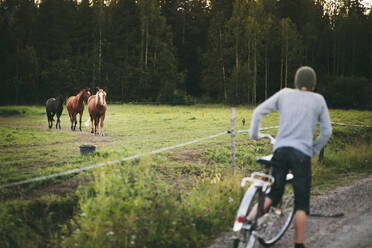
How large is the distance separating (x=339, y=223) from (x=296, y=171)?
2164 millimetres

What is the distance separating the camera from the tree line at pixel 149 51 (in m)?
49.2

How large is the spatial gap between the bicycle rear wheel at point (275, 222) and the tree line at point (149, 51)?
43.9 m

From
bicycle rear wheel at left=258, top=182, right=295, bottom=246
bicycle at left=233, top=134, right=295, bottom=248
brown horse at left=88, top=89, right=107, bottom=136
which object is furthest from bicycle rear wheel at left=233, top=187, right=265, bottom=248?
brown horse at left=88, top=89, right=107, bottom=136

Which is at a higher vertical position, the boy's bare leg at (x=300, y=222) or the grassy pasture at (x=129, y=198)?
the boy's bare leg at (x=300, y=222)

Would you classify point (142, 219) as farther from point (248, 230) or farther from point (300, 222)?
point (300, 222)

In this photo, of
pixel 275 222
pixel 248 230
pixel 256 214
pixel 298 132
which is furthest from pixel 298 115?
pixel 275 222

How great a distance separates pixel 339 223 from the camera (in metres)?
5.67

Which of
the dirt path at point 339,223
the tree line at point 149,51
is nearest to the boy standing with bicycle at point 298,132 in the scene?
the dirt path at point 339,223

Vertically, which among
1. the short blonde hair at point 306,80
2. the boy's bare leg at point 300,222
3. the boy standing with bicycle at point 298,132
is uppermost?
the short blonde hair at point 306,80

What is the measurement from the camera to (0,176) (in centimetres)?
842

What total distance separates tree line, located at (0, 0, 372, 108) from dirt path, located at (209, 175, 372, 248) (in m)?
41.6

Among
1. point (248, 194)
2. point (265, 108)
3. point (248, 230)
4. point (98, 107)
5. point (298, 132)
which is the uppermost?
point (265, 108)

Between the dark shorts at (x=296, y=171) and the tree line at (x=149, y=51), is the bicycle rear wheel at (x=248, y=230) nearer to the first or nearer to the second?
the dark shorts at (x=296, y=171)

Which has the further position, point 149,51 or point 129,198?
point 149,51
